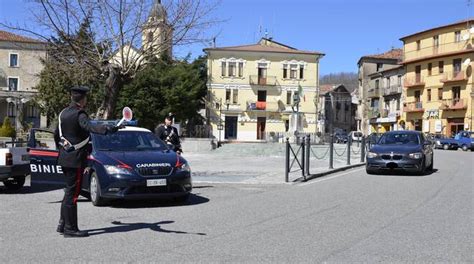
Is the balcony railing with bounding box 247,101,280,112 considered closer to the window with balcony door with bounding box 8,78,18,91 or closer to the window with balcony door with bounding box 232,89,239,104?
the window with balcony door with bounding box 232,89,239,104

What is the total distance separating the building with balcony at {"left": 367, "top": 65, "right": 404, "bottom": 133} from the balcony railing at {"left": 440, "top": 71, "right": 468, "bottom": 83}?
959 cm

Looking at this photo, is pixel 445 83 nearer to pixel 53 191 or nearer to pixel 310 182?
pixel 310 182

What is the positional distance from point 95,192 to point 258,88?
5761cm

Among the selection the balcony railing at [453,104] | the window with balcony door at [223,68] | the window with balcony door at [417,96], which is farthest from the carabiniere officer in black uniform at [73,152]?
the window with balcony door at [417,96]

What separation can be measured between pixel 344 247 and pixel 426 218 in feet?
9.35

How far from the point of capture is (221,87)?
6594 centimetres

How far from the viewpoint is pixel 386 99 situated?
76.8 meters

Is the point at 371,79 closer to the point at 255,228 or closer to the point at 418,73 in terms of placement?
the point at 418,73

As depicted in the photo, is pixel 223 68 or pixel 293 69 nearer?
pixel 223 68

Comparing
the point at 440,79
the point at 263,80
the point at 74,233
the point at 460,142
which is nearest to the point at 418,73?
the point at 440,79

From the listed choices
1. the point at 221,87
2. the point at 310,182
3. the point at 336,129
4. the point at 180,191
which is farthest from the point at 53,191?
the point at 336,129

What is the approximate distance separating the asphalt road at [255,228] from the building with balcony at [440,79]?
5219 cm

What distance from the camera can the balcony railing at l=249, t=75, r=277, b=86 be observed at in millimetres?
66312

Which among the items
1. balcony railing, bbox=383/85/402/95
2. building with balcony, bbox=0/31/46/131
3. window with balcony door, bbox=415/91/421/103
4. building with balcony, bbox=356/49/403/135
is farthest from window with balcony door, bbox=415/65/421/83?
building with balcony, bbox=0/31/46/131
